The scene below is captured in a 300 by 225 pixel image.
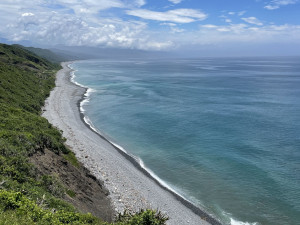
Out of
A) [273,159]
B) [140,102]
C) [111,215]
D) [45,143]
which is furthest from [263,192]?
[140,102]

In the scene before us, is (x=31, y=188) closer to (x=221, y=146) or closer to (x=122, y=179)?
(x=122, y=179)

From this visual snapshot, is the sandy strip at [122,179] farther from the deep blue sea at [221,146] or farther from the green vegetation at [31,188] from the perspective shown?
the green vegetation at [31,188]

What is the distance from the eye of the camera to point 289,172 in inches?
1489

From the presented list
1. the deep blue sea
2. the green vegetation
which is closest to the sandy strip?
the deep blue sea

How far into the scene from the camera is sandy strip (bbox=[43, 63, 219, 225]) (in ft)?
92.2

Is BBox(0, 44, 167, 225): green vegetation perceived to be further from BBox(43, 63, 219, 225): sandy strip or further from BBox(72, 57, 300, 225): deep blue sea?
BBox(72, 57, 300, 225): deep blue sea

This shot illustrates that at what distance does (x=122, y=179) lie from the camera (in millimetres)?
33719

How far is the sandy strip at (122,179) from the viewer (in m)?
28.1

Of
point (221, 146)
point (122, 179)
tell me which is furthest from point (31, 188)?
point (221, 146)

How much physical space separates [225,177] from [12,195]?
2893cm

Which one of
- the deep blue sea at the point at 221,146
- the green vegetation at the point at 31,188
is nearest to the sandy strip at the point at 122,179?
the deep blue sea at the point at 221,146

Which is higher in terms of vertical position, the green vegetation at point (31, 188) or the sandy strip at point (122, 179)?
the green vegetation at point (31, 188)

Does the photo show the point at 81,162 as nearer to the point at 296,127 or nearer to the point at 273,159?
the point at 273,159

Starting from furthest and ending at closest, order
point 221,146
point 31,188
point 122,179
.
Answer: point 221,146, point 122,179, point 31,188
